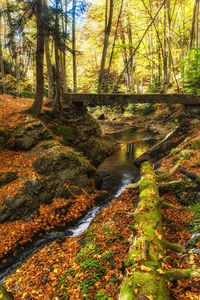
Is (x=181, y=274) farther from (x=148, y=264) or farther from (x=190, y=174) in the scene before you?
(x=190, y=174)

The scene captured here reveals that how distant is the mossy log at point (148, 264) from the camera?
230 centimetres

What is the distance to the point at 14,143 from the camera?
8195mm

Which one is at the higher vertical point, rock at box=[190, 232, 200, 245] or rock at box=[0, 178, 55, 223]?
rock at box=[190, 232, 200, 245]

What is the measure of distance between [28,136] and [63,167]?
2711 mm

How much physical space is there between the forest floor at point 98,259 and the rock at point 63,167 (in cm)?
228

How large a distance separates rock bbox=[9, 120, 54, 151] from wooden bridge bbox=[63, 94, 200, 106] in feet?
13.9

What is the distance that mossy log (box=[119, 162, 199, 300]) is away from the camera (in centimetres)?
230

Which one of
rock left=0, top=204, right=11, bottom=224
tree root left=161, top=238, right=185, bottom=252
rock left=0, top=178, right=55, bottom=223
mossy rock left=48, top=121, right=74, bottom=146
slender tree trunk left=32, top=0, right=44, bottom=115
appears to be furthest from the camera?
mossy rock left=48, top=121, right=74, bottom=146

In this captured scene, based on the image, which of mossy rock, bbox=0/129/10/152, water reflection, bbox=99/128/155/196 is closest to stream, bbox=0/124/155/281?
water reflection, bbox=99/128/155/196

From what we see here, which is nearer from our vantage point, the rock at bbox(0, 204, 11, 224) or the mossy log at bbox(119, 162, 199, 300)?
the mossy log at bbox(119, 162, 199, 300)

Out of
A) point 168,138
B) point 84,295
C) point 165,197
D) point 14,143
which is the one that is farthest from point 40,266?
point 168,138

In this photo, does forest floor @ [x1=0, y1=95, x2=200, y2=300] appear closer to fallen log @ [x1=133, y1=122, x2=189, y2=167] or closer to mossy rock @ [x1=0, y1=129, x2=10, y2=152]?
mossy rock @ [x1=0, y1=129, x2=10, y2=152]

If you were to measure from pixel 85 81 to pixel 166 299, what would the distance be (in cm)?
3166

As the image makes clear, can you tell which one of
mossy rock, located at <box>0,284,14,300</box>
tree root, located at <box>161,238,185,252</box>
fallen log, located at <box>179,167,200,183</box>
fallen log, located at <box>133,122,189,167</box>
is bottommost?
mossy rock, located at <box>0,284,14,300</box>
